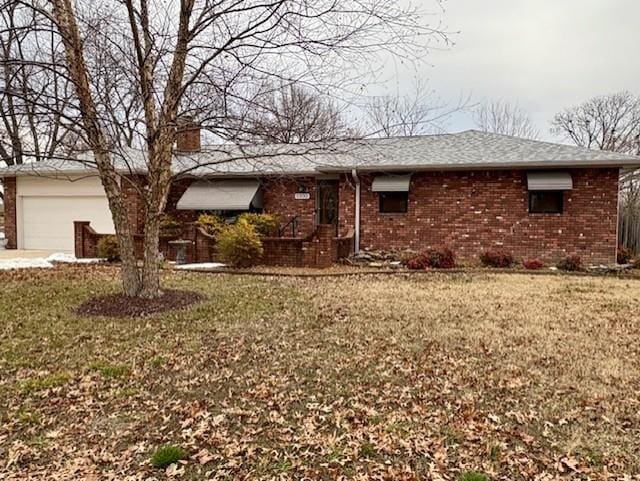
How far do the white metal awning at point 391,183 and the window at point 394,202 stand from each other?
0.46 m

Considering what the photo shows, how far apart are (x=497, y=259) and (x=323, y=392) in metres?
9.63

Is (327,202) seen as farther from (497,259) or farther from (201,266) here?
(497,259)

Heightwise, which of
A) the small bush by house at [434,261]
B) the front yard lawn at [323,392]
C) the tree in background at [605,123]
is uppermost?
the tree in background at [605,123]

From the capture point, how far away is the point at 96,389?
4.52m

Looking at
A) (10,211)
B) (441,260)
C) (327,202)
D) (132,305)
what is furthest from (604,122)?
(10,211)

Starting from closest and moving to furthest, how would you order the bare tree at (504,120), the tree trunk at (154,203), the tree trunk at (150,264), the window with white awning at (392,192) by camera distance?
1. the tree trunk at (154,203)
2. the tree trunk at (150,264)
3. the window with white awning at (392,192)
4. the bare tree at (504,120)

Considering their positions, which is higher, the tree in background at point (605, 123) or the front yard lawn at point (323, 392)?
the tree in background at point (605, 123)

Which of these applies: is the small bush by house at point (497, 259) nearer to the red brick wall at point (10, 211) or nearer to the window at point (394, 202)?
the window at point (394, 202)

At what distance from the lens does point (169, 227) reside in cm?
1591

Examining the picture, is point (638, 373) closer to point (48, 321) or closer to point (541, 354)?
point (541, 354)

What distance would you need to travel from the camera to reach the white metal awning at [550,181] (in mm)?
12828

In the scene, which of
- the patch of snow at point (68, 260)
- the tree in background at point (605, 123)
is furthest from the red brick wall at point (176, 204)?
the tree in background at point (605, 123)

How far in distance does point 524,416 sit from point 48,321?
6344 mm

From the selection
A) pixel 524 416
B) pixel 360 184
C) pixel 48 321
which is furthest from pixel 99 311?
pixel 360 184
